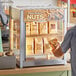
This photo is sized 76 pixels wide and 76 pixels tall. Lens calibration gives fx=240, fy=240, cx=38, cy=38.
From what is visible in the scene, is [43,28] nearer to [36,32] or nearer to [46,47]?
[36,32]

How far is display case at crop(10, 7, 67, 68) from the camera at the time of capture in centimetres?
242

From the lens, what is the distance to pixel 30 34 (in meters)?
2.52

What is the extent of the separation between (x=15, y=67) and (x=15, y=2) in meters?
2.88

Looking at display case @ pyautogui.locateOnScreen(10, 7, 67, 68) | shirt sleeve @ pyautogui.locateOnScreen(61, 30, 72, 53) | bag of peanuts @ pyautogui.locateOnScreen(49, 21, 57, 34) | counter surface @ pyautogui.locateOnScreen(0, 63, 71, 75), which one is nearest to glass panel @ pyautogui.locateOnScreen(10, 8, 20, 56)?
display case @ pyautogui.locateOnScreen(10, 7, 67, 68)

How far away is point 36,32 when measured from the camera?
8.48 ft

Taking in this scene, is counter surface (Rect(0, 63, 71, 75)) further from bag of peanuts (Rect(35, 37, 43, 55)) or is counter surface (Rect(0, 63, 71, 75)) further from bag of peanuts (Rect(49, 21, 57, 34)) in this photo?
bag of peanuts (Rect(49, 21, 57, 34))

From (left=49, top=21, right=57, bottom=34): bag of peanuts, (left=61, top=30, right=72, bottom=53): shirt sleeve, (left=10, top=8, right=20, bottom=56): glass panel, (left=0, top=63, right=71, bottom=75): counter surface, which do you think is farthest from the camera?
(left=49, top=21, right=57, bottom=34): bag of peanuts

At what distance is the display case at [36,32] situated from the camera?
7.95ft

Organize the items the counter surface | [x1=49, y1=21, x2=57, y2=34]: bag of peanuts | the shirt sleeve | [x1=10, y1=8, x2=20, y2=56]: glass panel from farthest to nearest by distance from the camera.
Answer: [x1=49, y1=21, x2=57, y2=34]: bag of peanuts → [x1=10, y1=8, x2=20, y2=56]: glass panel → the counter surface → the shirt sleeve

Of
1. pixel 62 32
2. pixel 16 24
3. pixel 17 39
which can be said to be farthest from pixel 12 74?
pixel 62 32

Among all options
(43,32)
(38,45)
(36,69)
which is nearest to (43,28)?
(43,32)

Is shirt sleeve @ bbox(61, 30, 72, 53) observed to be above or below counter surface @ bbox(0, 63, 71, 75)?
above

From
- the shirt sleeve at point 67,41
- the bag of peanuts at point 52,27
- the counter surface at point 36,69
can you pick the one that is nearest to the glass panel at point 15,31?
the counter surface at point 36,69

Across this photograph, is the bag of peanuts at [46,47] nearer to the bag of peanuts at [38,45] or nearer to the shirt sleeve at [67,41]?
the bag of peanuts at [38,45]
